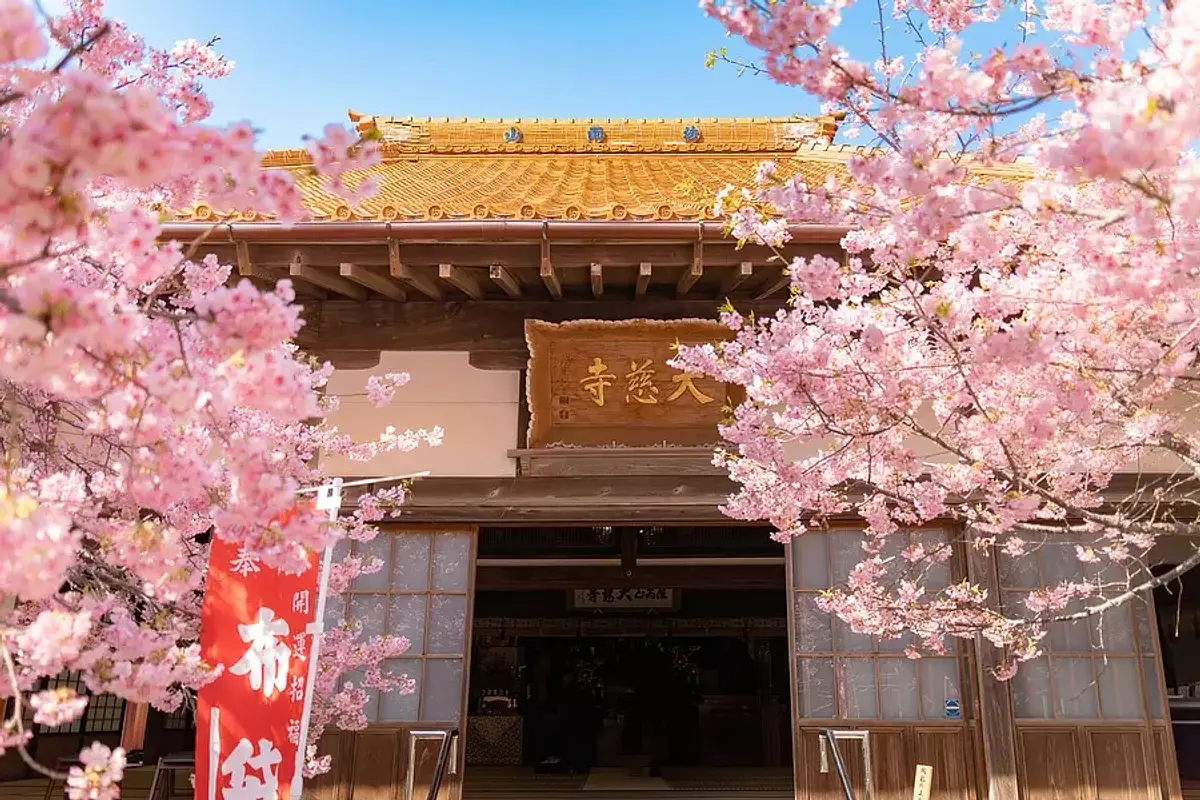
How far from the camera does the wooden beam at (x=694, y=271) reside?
5.56 metres

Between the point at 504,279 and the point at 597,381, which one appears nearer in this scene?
the point at 504,279

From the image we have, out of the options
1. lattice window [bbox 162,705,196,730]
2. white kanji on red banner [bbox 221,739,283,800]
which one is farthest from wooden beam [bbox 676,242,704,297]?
lattice window [bbox 162,705,196,730]

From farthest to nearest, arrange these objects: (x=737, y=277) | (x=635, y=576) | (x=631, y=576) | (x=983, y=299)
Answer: (x=635, y=576) < (x=631, y=576) < (x=737, y=277) < (x=983, y=299)

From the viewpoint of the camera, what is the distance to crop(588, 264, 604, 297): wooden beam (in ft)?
18.7

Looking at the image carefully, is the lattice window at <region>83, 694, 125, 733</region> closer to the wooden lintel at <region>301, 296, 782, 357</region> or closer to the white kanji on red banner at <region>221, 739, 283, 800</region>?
the wooden lintel at <region>301, 296, 782, 357</region>

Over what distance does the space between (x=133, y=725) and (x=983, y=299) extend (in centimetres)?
1274

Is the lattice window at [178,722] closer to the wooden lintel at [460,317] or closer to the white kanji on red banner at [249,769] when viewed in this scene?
the wooden lintel at [460,317]

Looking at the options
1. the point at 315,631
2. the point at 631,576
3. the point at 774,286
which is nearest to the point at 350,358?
the point at 315,631

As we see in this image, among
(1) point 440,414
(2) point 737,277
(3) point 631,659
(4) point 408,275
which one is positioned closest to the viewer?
(4) point 408,275

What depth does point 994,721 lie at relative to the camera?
222 inches

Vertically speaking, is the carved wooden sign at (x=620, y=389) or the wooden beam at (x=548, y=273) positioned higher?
the wooden beam at (x=548, y=273)

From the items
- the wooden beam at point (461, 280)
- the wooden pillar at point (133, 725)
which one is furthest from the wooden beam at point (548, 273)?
the wooden pillar at point (133, 725)

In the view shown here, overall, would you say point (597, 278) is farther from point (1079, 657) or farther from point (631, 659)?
point (631, 659)

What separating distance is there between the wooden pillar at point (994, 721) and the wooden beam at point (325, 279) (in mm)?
4835
